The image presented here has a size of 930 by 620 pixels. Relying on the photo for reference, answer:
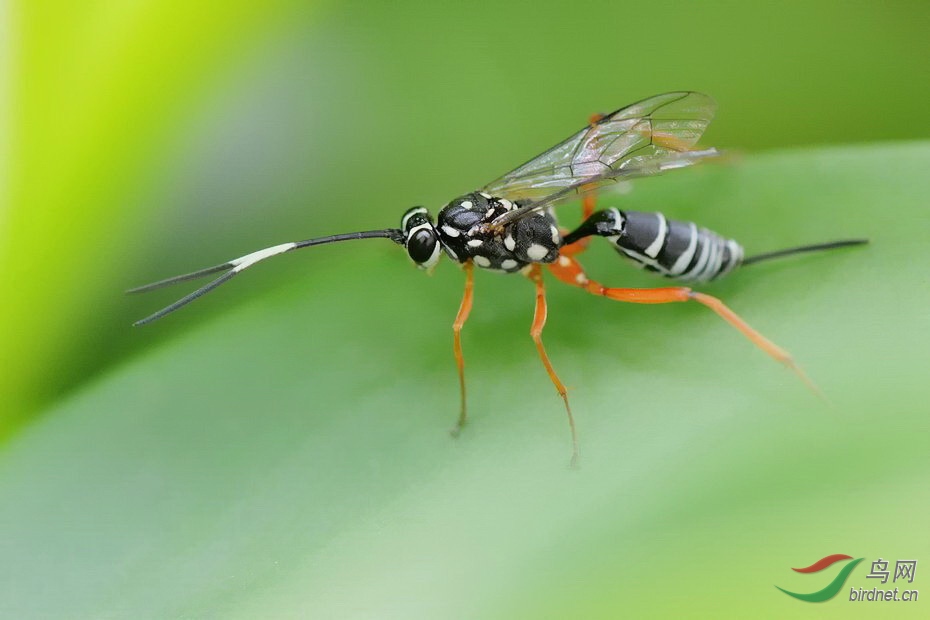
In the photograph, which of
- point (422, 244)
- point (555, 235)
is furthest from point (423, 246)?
point (555, 235)

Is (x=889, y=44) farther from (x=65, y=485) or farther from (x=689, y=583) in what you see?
(x=65, y=485)

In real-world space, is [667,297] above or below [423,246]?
below

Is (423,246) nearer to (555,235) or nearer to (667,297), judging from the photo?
(555,235)

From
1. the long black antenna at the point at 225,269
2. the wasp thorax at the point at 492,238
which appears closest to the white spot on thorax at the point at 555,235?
the wasp thorax at the point at 492,238

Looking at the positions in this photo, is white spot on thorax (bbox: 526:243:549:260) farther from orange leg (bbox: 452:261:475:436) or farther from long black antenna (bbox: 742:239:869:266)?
long black antenna (bbox: 742:239:869:266)

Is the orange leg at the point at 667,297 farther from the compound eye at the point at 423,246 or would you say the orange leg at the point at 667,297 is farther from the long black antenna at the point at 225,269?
the long black antenna at the point at 225,269
